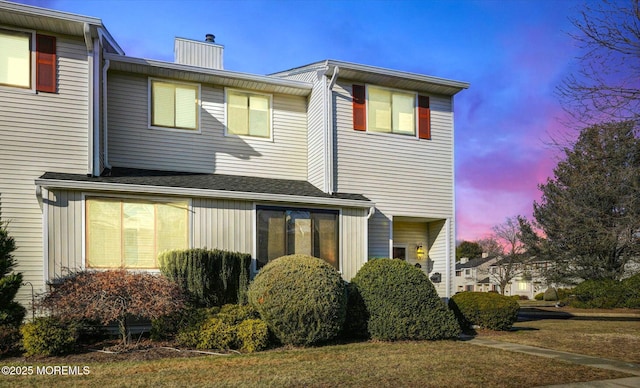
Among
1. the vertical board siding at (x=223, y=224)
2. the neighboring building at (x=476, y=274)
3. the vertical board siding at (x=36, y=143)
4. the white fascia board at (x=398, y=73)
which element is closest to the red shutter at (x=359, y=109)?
the white fascia board at (x=398, y=73)

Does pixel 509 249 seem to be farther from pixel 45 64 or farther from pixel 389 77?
pixel 45 64

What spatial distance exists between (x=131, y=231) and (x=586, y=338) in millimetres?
10711

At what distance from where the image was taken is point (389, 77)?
15344 mm

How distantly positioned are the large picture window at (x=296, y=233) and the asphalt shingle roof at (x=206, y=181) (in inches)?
20.7

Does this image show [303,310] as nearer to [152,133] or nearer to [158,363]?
[158,363]

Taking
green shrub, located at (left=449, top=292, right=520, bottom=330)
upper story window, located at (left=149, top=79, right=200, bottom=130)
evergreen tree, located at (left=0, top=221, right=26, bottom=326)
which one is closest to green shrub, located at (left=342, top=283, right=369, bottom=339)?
green shrub, located at (left=449, top=292, right=520, bottom=330)

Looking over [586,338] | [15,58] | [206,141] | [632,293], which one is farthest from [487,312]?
[632,293]

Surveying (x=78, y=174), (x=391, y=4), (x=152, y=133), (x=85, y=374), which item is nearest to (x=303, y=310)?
(x=85, y=374)

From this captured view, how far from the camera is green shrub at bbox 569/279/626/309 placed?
25062 mm

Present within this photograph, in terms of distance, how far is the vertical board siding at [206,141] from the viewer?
45.6ft

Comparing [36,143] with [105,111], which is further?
[105,111]

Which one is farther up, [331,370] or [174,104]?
[174,104]

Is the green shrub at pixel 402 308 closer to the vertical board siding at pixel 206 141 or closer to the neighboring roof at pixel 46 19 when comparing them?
the vertical board siding at pixel 206 141

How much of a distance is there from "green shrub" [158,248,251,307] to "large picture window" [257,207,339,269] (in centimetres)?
113
